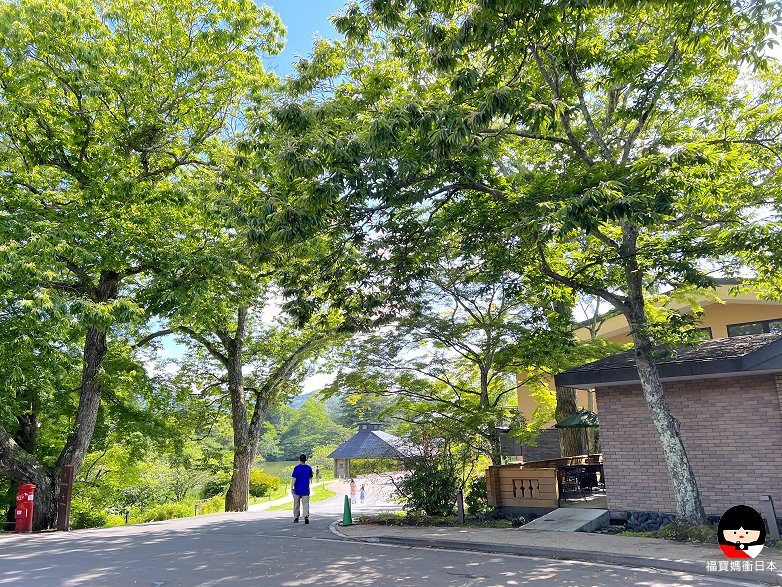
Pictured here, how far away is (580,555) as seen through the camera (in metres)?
8.85

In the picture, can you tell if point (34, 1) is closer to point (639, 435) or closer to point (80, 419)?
point (80, 419)

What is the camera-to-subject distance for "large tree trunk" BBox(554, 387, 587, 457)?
19.5m

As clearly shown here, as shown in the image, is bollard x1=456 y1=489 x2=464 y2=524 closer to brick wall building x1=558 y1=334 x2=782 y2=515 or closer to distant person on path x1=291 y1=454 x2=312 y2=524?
brick wall building x1=558 y1=334 x2=782 y2=515

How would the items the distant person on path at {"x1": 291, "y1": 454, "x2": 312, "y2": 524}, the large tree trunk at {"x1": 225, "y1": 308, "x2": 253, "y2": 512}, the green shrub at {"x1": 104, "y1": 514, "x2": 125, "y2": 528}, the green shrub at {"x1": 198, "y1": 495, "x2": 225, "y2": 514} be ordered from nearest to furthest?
the distant person on path at {"x1": 291, "y1": 454, "x2": 312, "y2": 524} → the large tree trunk at {"x1": 225, "y1": 308, "x2": 253, "y2": 512} → the green shrub at {"x1": 104, "y1": 514, "x2": 125, "y2": 528} → the green shrub at {"x1": 198, "y1": 495, "x2": 225, "y2": 514}

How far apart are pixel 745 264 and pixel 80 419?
17.7 m

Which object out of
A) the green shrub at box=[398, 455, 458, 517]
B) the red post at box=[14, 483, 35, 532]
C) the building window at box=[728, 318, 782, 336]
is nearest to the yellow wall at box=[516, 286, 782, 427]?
the building window at box=[728, 318, 782, 336]

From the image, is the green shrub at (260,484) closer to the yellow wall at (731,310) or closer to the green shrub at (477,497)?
the yellow wall at (731,310)

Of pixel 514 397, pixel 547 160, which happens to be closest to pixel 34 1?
pixel 547 160

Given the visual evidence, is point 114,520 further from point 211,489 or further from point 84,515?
point 211,489

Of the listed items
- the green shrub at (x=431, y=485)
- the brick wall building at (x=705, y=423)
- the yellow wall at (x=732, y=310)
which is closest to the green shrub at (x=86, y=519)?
the green shrub at (x=431, y=485)

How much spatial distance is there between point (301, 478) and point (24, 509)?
7610mm

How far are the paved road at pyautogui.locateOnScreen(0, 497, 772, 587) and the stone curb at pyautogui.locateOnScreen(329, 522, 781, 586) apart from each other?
308mm

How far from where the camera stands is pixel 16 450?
1574cm

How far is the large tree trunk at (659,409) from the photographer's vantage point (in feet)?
33.1
